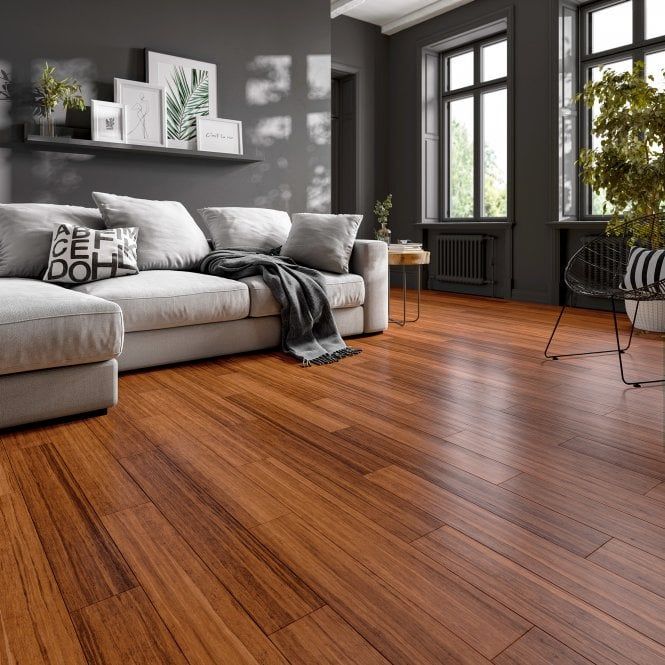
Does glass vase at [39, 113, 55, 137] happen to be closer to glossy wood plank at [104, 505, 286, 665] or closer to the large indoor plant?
glossy wood plank at [104, 505, 286, 665]

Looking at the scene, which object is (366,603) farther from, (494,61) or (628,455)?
(494,61)

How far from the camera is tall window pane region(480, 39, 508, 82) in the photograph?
18.8 ft

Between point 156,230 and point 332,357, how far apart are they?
4.12 ft

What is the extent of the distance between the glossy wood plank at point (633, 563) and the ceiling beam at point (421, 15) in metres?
5.69

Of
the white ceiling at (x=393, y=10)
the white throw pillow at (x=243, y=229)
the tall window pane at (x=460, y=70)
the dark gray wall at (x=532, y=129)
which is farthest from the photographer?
the tall window pane at (x=460, y=70)

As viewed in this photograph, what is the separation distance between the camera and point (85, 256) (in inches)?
114

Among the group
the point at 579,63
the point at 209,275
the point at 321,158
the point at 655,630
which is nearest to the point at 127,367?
the point at 209,275

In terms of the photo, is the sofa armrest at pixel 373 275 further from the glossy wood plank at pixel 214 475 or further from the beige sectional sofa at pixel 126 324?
the glossy wood plank at pixel 214 475

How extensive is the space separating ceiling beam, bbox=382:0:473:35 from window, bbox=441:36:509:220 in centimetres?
43

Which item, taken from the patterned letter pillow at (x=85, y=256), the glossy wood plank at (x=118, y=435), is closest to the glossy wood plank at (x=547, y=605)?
the glossy wood plank at (x=118, y=435)

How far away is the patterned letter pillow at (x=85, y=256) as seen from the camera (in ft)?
9.40

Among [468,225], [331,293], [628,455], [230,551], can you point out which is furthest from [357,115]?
[230,551]

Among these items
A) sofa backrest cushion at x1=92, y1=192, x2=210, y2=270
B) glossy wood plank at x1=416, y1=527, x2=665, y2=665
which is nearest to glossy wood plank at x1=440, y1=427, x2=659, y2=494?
glossy wood plank at x1=416, y1=527, x2=665, y2=665

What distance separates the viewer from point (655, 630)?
1.02m
